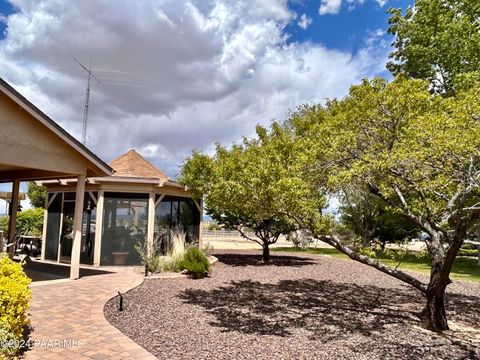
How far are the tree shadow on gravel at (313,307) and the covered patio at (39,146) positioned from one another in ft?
14.8

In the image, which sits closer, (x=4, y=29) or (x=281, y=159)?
(x=281, y=159)

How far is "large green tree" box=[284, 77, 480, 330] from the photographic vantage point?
570 cm

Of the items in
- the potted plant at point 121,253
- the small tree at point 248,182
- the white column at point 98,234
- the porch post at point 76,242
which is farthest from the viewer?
the potted plant at point 121,253

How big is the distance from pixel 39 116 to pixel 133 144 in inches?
329

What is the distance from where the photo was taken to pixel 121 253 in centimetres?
1284

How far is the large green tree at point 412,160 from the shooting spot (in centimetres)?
570

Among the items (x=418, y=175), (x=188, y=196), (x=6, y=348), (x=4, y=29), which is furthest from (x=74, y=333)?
(x=4, y=29)

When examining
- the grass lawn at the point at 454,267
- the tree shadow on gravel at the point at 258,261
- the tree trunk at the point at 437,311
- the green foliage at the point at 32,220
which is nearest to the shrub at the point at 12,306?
the tree trunk at the point at 437,311

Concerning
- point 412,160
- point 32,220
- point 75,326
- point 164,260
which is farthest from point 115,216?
point 32,220

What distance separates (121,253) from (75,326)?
25.1ft

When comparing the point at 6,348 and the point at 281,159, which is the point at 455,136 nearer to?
the point at 281,159

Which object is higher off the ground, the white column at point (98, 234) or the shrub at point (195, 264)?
the white column at point (98, 234)

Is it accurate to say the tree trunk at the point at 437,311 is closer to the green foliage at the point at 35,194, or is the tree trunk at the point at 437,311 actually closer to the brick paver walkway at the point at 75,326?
the brick paver walkway at the point at 75,326

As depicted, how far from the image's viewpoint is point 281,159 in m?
7.72
